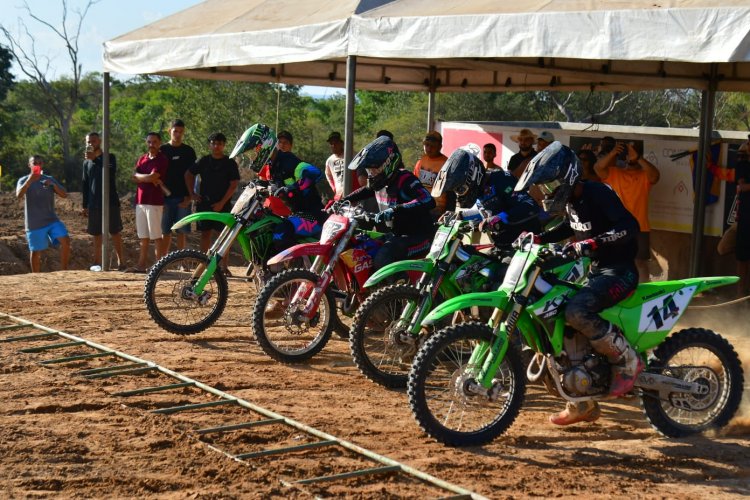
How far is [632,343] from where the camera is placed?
6652mm

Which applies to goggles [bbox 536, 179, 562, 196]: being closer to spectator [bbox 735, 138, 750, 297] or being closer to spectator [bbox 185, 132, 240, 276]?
spectator [bbox 735, 138, 750, 297]

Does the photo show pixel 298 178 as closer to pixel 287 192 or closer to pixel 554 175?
pixel 287 192

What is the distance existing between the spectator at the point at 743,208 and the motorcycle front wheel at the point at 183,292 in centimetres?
551

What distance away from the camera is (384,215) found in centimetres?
844

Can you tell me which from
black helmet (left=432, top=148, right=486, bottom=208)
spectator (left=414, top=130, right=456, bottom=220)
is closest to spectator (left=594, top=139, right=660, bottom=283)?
spectator (left=414, top=130, right=456, bottom=220)

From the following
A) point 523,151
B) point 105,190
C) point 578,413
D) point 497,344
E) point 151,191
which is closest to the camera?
point 497,344

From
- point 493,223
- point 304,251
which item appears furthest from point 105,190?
point 493,223

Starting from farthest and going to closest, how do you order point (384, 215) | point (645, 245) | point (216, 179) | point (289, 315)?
point (216, 179) < point (645, 245) < point (289, 315) < point (384, 215)

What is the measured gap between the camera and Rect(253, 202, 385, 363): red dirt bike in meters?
8.57

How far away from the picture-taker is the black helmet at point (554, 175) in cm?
635

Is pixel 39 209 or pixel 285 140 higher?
pixel 285 140

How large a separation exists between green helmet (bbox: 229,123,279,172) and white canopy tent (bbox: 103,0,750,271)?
102 cm

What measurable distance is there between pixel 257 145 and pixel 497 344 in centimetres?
396

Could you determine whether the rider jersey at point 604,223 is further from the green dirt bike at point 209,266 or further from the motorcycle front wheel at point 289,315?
the green dirt bike at point 209,266
